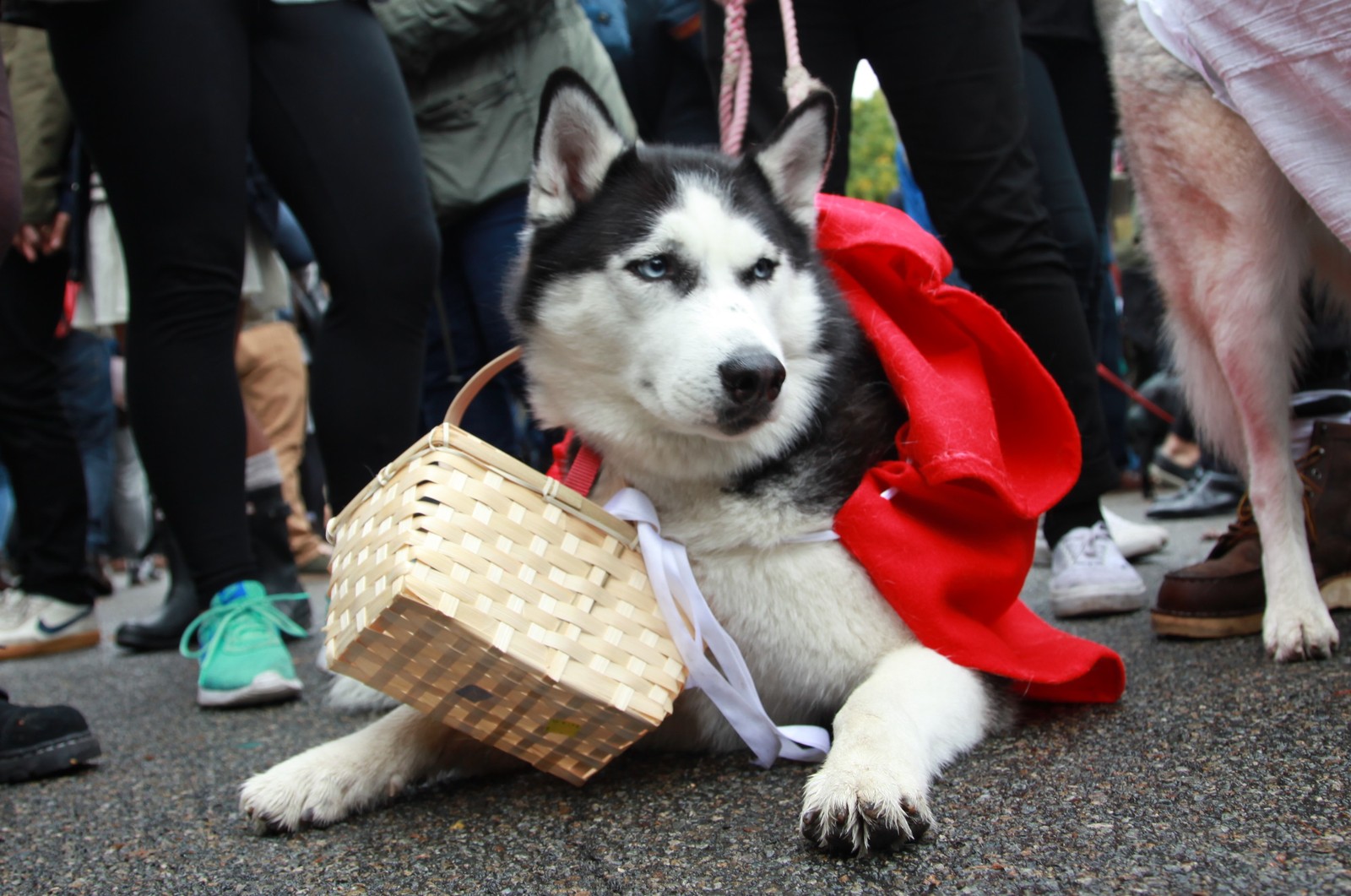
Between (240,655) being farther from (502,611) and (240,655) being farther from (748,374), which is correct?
(748,374)

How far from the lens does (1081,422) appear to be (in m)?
2.69

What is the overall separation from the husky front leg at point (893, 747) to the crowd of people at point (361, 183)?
3.33 feet

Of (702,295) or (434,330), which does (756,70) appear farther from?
(434,330)

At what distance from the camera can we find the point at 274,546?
3.57m

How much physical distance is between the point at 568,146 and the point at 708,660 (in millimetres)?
923

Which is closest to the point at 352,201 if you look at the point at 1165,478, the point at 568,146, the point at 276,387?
the point at 568,146

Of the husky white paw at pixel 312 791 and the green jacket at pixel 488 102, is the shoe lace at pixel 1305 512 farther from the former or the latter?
the green jacket at pixel 488 102

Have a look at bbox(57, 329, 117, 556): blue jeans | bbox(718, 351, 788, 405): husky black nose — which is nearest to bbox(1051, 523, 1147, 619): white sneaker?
bbox(718, 351, 788, 405): husky black nose

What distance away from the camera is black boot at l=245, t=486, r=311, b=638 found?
3.51m

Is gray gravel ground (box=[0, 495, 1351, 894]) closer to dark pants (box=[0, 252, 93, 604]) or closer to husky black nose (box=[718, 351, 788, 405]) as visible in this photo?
husky black nose (box=[718, 351, 788, 405])

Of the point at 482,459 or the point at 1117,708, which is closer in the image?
the point at 482,459

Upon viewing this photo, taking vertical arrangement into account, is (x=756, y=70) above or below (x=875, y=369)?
above

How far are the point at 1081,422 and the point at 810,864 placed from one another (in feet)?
5.79

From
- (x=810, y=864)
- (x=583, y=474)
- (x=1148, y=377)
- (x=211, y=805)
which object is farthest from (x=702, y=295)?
(x=1148, y=377)
